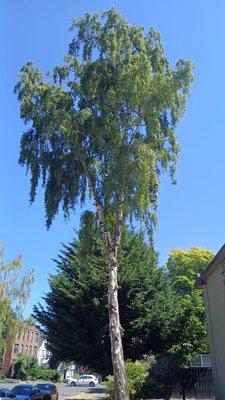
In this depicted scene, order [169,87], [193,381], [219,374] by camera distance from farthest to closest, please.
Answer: [193,381] → [169,87] → [219,374]

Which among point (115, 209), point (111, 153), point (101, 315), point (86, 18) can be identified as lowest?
point (101, 315)

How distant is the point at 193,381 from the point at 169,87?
587 inches

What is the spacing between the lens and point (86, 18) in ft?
69.9

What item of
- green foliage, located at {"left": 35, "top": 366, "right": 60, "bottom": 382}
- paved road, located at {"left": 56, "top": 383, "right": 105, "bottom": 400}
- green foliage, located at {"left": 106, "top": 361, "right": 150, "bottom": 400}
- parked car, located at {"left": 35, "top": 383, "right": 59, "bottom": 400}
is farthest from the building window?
green foliage, located at {"left": 106, "top": 361, "right": 150, "bottom": 400}

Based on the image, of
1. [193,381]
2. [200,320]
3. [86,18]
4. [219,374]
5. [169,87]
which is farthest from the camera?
[200,320]

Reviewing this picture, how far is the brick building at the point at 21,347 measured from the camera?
80.0 metres

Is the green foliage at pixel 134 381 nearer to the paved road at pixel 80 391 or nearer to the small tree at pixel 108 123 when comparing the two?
the small tree at pixel 108 123

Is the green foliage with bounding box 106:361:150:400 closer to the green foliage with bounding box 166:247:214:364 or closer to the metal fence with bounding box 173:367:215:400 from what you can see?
the green foliage with bounding box 166:247:214:364

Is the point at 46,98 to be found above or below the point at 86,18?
below

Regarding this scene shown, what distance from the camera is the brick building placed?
8000cm

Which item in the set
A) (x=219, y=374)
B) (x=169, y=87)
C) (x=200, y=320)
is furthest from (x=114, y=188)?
(x=200, y=320)

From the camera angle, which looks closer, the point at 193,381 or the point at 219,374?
the point at 219,374

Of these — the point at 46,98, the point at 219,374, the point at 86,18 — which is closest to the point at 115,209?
the point at 46,98

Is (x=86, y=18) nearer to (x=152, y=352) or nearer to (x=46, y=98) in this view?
(x=46, y=98)
